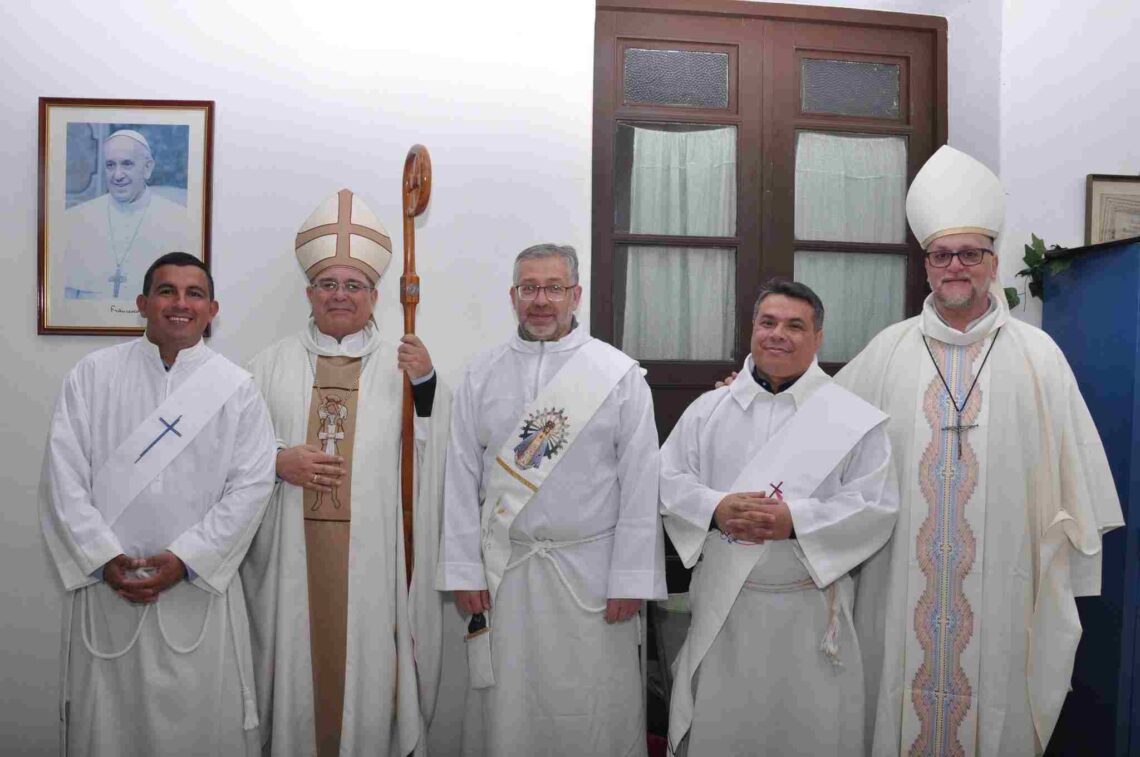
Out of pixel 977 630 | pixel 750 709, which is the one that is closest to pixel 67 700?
pixel 750 709

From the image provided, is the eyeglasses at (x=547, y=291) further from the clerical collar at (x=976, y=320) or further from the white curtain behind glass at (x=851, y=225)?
the white curtain behind glass at (x=851, y=225)

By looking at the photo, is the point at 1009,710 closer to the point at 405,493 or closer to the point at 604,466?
the point at 604,466

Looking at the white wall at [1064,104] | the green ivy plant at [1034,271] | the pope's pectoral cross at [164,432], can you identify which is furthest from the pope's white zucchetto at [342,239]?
the white wall at [1064,104]

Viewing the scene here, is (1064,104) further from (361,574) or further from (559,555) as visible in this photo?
(361,574)

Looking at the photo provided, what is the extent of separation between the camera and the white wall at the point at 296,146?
3.84 metres

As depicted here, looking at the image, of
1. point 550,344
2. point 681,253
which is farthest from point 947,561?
point 681,253

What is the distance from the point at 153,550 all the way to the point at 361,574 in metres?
0.69

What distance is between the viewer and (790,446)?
300 cm

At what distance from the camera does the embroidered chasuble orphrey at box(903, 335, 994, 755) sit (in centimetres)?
308

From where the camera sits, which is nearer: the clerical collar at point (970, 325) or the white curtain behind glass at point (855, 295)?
the clerical collar at point (970, 325)

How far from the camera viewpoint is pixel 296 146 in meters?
3.93

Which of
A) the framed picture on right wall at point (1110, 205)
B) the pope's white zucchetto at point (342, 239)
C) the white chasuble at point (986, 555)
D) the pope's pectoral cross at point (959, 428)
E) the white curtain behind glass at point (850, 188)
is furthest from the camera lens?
the white curtain behind glass at point (850, 188)

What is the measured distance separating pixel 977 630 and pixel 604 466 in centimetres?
135

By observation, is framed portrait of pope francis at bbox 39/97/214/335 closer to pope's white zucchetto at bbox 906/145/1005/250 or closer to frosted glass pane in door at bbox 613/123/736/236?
frosted glass pane in door at bbox 613/123/736/236
